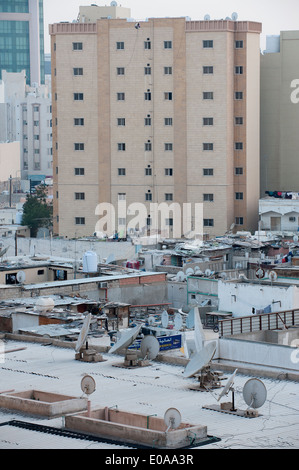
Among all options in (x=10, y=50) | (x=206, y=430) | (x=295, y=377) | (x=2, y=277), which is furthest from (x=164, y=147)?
(x=10, y=50)

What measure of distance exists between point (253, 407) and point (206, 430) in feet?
4.71

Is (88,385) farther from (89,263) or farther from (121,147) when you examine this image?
(121,147)

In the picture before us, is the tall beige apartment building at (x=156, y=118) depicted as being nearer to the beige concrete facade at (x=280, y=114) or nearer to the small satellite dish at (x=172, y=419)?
the beige concrete facade at (x=280, y=114)

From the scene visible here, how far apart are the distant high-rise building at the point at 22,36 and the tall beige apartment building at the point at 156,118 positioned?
7260cm

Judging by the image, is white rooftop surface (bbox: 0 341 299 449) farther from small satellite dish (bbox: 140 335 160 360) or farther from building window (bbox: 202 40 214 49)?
building window (bbox: 202 40 214 49)

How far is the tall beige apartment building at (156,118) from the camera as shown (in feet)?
176

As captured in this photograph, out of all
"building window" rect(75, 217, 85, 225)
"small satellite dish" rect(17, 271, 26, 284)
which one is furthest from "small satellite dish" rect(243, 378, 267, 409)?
"building window" rect(75, 217, 85, 225)

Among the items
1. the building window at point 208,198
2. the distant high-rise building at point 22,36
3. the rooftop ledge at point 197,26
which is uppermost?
the distant high-rise building at point 22,36

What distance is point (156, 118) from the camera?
54.8 m

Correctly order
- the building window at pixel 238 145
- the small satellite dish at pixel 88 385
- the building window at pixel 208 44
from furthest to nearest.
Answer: the building window at pixel 238 145 < the building window at pixel 208 44 < the small satellite dish at pixel 88 385

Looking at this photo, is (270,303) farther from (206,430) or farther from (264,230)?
(264,230)

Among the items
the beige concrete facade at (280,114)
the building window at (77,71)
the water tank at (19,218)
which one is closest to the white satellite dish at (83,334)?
the building window at (77,71)
